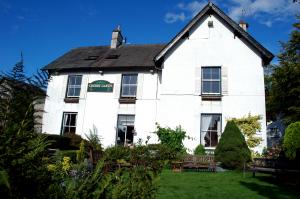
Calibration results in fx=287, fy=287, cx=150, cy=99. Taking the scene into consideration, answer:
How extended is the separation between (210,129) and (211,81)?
3227 millimetres

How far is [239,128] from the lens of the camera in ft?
56.8

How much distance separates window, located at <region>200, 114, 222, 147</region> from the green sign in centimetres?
724

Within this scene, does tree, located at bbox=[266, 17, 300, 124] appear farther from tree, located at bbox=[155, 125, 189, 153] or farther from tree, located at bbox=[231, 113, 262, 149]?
tree, located at bbox=[155, 125, 189, 153]

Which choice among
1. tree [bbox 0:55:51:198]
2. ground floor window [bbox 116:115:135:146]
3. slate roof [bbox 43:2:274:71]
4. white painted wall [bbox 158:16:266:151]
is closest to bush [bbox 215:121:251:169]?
white painted wall [bbox 158:16:266:151]

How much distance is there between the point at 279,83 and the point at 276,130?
12677mm

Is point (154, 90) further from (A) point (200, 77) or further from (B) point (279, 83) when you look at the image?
(B) point (279, 83)

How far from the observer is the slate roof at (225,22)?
1864 centimetres

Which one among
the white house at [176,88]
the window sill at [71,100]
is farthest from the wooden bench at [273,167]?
the window sill at [71,100]

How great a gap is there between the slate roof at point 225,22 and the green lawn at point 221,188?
9930 millimetres

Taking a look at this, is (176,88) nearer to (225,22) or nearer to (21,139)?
(225,22)

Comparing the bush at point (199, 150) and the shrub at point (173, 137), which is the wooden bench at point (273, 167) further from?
A: the shrub at point (173, 137)

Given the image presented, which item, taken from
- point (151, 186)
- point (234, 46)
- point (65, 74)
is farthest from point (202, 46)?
point (151, 186)

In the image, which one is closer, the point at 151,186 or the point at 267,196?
the point at 151,186

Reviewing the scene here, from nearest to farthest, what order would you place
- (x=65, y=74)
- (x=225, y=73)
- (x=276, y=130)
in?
(x=225, y=73) → (x=65, y=74) → (x=276, y=130)
